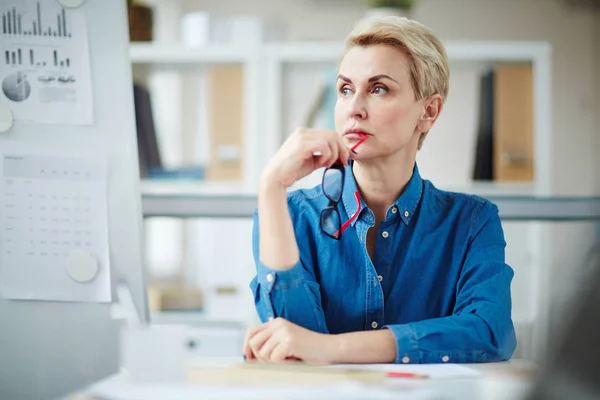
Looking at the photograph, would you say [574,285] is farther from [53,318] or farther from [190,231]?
[190,231]

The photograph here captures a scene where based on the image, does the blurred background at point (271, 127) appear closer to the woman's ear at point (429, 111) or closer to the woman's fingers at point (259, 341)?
the woman's ear at point (429, 111)

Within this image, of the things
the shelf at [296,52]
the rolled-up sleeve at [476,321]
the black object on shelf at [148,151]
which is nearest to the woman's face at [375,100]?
the rolled-up sleeve at [476,321]

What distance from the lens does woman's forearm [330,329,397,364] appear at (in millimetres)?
974

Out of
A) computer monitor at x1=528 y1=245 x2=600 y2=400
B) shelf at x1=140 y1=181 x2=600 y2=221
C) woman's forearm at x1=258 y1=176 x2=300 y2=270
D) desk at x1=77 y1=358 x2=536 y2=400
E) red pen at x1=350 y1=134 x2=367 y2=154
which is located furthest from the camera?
shelf at x1=140 y1=181 x2=600 y2=221

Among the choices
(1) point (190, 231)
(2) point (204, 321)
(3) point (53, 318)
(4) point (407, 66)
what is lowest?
(2) point (204, 321)

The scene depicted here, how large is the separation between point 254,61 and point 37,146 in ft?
6.60

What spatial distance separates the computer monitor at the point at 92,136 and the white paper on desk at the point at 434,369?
0.39m

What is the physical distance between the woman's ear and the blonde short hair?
2 centimetres

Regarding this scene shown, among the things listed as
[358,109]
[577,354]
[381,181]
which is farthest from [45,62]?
[577,354]

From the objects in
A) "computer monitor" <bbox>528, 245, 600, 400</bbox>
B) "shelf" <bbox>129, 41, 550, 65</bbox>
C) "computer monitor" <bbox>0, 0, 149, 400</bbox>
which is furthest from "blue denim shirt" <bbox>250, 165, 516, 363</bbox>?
"shelf" <bbox>129, 41, 550, 65</bbox>

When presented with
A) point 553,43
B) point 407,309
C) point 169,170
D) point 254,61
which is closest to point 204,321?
point 169,170

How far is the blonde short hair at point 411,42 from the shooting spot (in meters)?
1.23

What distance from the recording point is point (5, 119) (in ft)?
3.42

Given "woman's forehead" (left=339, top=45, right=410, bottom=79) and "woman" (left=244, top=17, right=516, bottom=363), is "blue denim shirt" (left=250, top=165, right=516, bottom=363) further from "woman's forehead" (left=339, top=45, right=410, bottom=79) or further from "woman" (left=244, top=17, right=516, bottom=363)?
"woman's forehead" (left=339, top=45, right=410, bottom=79)
